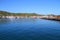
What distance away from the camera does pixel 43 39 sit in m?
17.6

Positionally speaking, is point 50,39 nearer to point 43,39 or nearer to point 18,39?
point 43,39

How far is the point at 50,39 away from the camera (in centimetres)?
1745

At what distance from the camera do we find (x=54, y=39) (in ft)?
57.1

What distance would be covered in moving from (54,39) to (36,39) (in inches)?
94.6

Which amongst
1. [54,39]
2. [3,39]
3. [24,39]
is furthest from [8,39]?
[54,39]

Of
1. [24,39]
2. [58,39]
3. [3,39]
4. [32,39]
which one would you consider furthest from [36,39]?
[3,39]

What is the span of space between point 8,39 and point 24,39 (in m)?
2.13

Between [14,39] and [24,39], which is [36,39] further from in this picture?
[14,39]

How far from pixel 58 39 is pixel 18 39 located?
Answer: 5.34 m

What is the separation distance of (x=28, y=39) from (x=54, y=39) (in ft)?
11.4

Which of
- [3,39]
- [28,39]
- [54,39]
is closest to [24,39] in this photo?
[28,39]

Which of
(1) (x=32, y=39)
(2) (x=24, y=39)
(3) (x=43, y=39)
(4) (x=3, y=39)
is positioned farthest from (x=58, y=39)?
(4) (x=3, y=39)

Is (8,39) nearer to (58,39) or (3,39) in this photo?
(3,39)

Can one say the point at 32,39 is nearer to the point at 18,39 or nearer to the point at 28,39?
the point at 28,39
